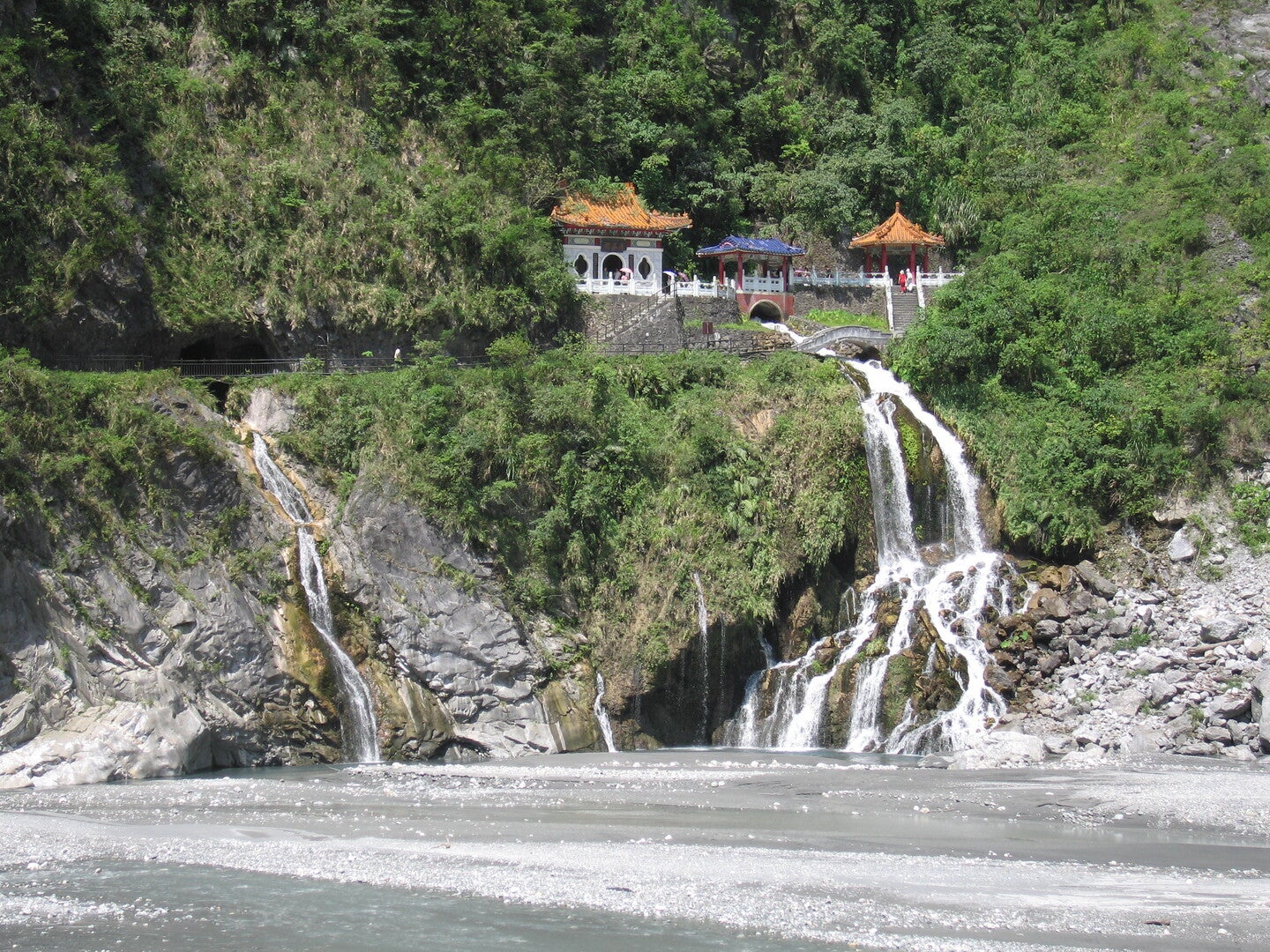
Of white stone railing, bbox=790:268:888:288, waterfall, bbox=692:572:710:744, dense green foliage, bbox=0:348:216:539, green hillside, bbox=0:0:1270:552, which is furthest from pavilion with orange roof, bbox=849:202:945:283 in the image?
dense green foliage, bbox=0:348:216:539

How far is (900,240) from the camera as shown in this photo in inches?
1795

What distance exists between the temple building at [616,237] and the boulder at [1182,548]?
60.3ft

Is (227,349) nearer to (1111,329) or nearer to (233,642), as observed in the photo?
(233,642)

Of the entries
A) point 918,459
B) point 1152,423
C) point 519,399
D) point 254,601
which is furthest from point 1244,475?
point 254,601

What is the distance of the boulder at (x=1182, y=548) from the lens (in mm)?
30728

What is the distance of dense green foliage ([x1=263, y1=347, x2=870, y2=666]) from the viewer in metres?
29.6

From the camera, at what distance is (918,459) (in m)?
33.7

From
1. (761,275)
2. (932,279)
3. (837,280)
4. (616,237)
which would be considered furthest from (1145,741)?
(616,237)

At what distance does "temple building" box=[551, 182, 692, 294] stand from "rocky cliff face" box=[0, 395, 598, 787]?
1533 centimetres

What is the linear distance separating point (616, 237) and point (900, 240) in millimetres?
11583

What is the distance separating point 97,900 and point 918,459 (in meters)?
25.5

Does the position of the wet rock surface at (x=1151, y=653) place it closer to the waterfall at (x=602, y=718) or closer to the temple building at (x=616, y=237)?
the waterfall at (x=602, y=718)

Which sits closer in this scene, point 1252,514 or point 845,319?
point 1252,514

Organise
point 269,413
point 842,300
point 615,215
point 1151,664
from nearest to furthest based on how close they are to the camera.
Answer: point 1151,664, point 269,413, point 615,215, point 842,300
